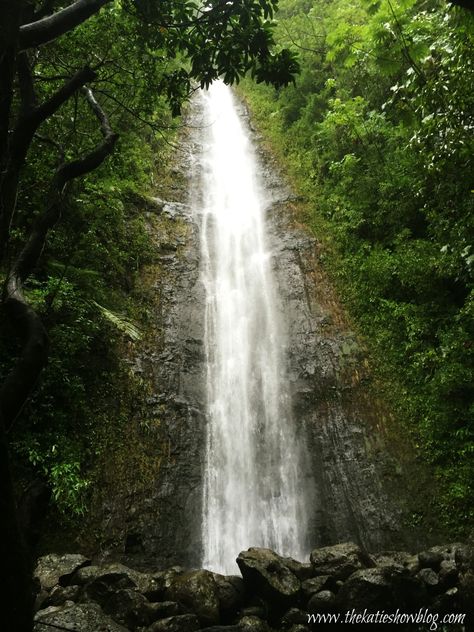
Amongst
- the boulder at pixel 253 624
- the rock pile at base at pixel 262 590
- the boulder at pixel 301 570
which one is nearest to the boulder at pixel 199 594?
the rock pile at base at pixel 262 590

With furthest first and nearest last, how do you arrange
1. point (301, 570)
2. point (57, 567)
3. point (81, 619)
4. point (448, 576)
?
point (301, 570), point (57, 567), point (448, 576), point (81, 619)

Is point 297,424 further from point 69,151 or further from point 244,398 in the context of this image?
point 69,151

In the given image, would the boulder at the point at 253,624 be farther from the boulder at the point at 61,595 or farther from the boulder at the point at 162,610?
the boulder at the point at 61,595

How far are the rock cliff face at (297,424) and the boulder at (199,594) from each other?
1577 millimetres

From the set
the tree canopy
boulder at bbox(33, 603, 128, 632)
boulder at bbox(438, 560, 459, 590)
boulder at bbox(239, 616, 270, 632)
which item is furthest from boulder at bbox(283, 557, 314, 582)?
the tree canopy

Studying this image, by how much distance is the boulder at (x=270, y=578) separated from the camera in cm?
601

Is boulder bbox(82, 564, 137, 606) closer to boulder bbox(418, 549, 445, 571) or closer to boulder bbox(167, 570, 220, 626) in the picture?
boulder bbox(167, 570, 220, 626)

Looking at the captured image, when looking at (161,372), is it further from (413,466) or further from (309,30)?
(309,30)

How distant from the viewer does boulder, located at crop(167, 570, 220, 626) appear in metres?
5.68

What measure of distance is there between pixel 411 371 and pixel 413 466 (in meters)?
2.09

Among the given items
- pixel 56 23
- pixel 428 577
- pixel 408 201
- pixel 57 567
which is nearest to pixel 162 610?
pixel 57 567

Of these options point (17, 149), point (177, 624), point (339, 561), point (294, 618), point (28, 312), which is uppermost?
point (17, 149)

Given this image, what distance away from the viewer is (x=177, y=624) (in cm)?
533

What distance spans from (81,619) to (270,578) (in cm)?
260
